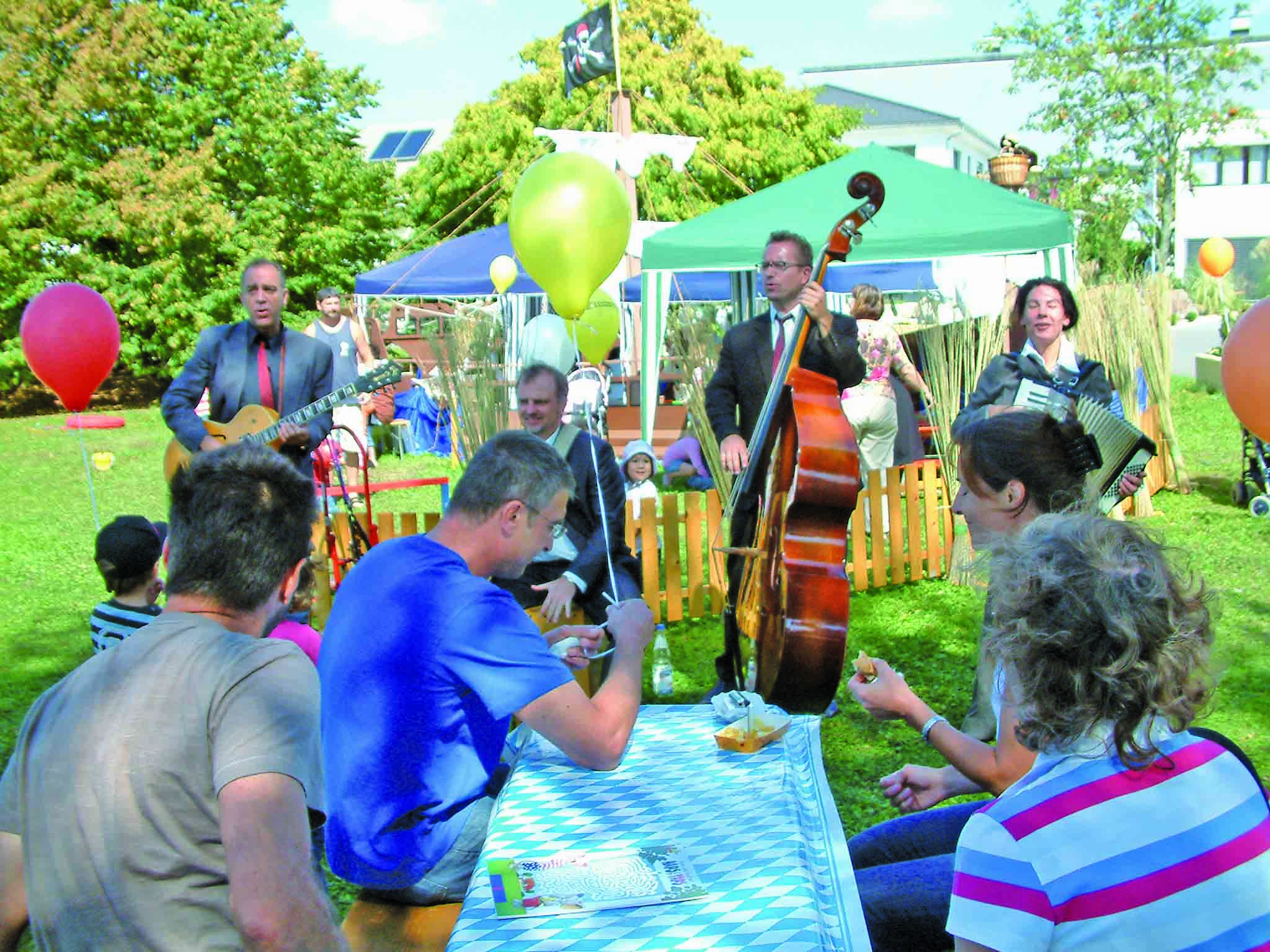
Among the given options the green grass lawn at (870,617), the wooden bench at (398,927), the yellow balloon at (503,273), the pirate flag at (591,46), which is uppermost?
the pirate flag at (591,46)

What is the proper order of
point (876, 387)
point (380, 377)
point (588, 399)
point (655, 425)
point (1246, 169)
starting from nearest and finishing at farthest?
point (380, 377), point (876, 387), point (588, 399), point (655, 425), point (1246, 169)

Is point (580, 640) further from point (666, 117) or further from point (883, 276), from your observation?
point (666, 117)

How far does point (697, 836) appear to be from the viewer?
7.18ft

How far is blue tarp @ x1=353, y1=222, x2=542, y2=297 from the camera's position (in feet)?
58.1

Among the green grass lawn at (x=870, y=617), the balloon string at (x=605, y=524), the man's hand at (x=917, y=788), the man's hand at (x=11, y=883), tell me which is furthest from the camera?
the green grass lawn at (x=870, y=617)

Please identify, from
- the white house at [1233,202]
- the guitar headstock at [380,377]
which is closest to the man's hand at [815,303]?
the guitar headstock at [380,377]

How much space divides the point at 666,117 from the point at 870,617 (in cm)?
2338

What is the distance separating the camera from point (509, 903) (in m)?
1.93

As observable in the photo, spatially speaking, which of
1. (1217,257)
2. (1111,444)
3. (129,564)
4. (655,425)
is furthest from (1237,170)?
(129,564)

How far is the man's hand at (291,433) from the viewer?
551 centimetres

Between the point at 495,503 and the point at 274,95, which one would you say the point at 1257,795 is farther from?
the point at 274,95

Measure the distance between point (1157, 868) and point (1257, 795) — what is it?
216 millimetres

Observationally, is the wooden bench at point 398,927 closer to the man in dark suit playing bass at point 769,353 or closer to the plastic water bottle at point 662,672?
the man in dark suit playing bass at point 769,353

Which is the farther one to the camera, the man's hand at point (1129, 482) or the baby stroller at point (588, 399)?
the baby stroller at point (588, 399)
